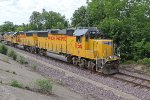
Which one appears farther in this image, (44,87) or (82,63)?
(82,63)

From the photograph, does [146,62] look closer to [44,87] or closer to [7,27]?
[44,87]

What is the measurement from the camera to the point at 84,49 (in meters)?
26.4

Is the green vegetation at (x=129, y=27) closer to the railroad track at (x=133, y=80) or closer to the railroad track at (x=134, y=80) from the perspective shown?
the railroad track at (x=133, y=80)

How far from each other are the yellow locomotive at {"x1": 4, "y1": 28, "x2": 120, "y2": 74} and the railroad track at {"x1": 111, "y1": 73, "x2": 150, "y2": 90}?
4.73 feet

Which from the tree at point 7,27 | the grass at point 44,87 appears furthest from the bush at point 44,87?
the tree at point 7,27

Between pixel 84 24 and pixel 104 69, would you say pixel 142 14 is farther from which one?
pixel 84 24

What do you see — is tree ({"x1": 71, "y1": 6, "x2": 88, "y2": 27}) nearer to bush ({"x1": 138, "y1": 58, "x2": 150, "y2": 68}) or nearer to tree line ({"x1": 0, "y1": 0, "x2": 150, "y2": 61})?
tree line ({"x1": 0, "y1": 0, "x2": 150, "y2": 61})

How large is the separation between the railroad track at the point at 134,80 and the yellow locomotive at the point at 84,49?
1442mm

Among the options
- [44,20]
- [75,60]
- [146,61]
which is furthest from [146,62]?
[44,20]

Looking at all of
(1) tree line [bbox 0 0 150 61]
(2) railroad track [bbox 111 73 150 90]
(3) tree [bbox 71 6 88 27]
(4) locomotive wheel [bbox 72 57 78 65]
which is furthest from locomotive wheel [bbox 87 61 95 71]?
(3) tree [bbox 71 6 88 27]

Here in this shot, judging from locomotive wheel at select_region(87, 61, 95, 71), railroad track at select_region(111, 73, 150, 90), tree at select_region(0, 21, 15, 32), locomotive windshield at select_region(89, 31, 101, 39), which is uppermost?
tree at select_region(0, 21, 15, 32)

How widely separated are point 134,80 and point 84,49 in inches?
243

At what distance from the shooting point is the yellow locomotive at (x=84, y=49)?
81.3 ft

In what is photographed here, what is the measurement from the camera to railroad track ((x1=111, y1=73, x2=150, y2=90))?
65.3 feet
